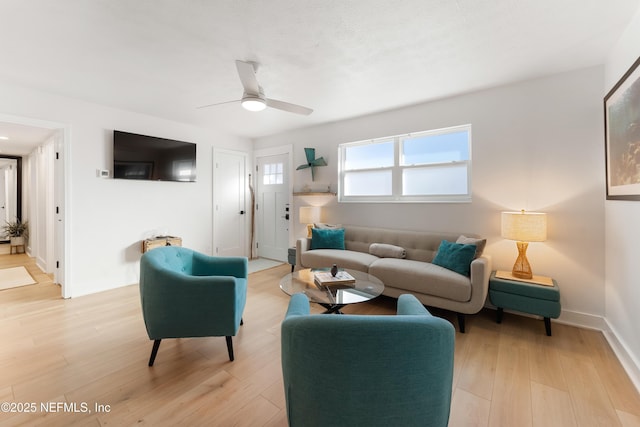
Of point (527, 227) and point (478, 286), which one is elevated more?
point (527, 227)

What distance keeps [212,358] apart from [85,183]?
2991 mm

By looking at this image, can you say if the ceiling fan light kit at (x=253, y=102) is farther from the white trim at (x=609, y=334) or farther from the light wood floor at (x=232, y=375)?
the white trim at (x=609, y=334)

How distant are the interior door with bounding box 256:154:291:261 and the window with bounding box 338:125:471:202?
1.26m

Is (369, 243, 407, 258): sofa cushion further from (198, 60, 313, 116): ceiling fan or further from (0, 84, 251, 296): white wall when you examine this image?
(0, 84, 251, 296): white wall

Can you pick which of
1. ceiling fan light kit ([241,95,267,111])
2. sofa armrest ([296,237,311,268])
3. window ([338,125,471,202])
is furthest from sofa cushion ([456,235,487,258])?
ceiling fan light kit ([241,95,267,111])

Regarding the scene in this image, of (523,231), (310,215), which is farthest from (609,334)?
(310,215)

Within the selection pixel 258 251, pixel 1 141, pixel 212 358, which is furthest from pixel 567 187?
pixel 1 141

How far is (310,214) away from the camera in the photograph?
424 cm

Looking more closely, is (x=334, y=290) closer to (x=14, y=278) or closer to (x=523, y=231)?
(x=523, y=231)

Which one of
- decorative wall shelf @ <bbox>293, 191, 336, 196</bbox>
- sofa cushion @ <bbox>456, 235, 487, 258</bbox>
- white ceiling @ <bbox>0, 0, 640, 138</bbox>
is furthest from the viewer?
decorative wall shelf @ <bbox>293, 191, 336, 196</bbox>

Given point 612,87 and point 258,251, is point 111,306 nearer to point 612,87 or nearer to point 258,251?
point 258,251

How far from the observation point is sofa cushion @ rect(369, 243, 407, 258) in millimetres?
3289

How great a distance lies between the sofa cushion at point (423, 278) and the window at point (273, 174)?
109 inches

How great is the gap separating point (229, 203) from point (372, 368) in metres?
4.64
